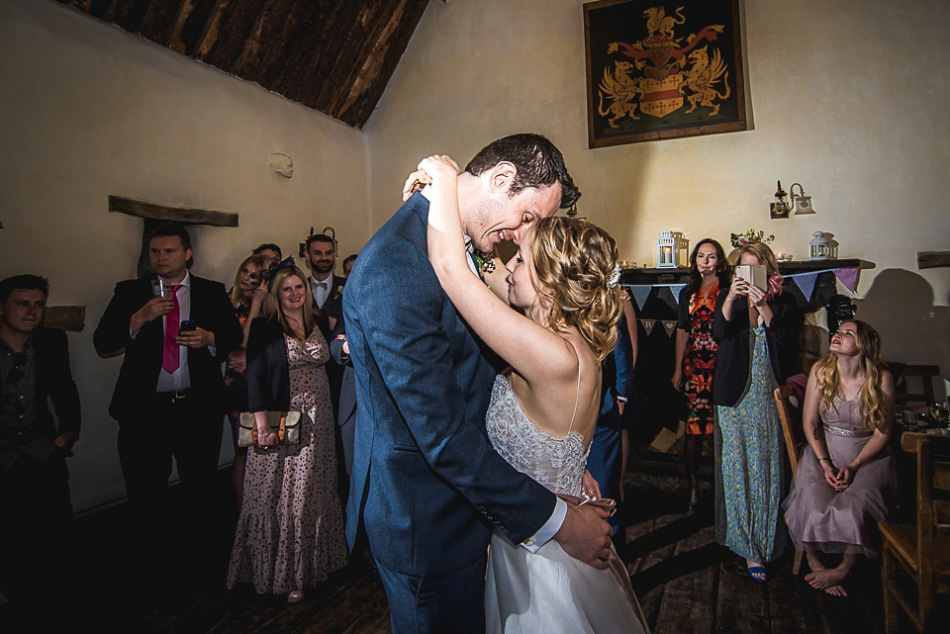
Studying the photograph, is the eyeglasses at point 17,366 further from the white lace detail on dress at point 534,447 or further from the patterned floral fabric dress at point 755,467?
the patterned floral fabric dress at point 755,467

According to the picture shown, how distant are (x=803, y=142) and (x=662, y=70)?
150 centimetres

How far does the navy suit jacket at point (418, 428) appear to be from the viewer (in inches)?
41.9

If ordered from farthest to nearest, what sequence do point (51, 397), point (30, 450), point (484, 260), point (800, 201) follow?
point (800, 201), point (51, 397), point (30, 450), point (484, 260)

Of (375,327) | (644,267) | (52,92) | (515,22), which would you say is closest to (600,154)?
(644,267)

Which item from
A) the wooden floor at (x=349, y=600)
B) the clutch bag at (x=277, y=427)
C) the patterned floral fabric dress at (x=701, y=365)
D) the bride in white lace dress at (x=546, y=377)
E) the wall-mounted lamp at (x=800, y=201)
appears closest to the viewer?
the bride in white lace dress at (x=546, y=377)

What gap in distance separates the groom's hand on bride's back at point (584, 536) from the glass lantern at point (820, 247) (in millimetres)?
4539

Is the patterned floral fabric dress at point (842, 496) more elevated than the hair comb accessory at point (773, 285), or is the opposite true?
the hair comb accessory at point (773, 285)

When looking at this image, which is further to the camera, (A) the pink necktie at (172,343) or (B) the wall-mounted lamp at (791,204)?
(B) the wall-mounted lamp at (791,204)

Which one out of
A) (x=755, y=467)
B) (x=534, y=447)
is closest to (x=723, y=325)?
(x=755, y=467)

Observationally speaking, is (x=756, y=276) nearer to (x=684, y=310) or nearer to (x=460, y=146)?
(x=684, y=310)

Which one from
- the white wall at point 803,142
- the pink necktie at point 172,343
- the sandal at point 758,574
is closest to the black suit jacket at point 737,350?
the sandal at point 758,574

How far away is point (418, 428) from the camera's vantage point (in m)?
1.06

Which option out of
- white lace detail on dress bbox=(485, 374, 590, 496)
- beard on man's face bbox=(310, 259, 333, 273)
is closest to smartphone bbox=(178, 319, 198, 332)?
beard on man's face bbox=(310, 259, 333, 273)

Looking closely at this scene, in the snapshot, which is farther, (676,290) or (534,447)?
(676,290)
